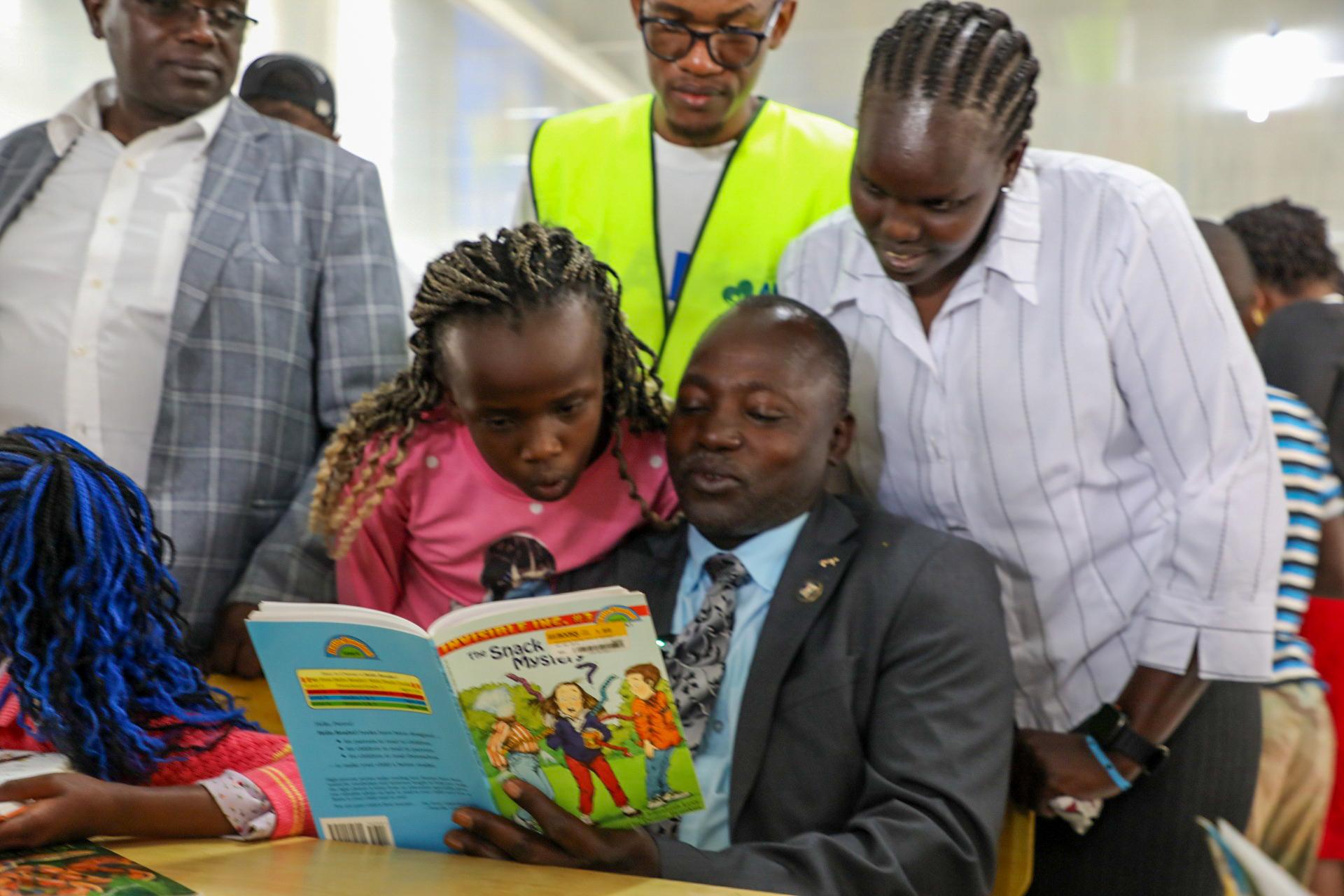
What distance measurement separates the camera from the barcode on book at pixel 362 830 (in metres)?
1.46

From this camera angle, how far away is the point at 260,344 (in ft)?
7.31

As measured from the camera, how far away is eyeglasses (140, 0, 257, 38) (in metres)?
2.21

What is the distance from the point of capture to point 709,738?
1785 mm

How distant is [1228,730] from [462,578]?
1.16 metres

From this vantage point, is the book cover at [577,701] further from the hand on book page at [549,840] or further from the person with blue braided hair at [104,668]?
the person with blue braided hair at [104,668]

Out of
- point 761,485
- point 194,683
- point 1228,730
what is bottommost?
point 1228,730

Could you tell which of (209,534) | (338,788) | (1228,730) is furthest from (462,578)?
(1228,730)

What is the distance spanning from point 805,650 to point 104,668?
2.92 ft

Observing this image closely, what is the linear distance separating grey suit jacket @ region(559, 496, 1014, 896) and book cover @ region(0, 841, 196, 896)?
0.66 metres

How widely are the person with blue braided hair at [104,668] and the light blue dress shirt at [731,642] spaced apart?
531 mm

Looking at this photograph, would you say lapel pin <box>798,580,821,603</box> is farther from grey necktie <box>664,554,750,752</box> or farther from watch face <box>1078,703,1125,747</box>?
watch face <box>1078,703,1125,747</box>

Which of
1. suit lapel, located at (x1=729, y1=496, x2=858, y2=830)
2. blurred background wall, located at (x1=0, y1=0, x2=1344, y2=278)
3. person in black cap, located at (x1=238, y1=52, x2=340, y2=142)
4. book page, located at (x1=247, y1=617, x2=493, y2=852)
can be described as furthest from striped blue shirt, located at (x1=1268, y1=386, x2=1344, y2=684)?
blurred background wall, located at (x1=0, y1=0, x2=1344, y2=278)

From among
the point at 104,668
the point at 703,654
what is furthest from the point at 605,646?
the point at 104,668

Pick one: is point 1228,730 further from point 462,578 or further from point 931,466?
point 462,578
